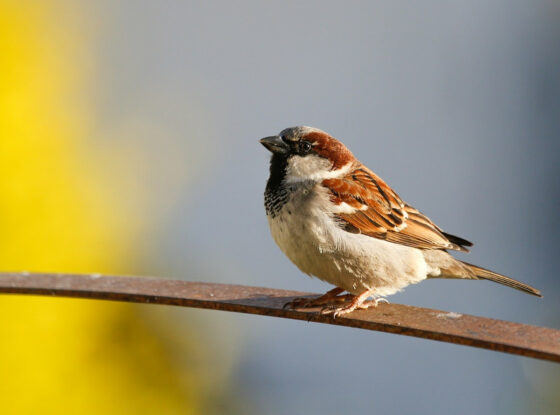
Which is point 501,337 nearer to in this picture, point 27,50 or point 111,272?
point 111,272

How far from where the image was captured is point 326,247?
2033 millimetres

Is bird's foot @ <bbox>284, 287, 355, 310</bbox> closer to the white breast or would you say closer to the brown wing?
the white breast

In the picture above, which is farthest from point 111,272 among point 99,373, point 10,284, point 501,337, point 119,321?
point 501,337

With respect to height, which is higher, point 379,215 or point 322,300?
point 379,215

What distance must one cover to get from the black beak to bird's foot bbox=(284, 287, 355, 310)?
426 mm

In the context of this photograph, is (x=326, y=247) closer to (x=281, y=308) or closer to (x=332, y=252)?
(x=332, y=252)

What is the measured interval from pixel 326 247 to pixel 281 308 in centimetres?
27

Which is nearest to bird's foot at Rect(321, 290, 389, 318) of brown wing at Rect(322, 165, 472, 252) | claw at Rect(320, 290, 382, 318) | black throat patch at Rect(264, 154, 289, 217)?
claw at Rect(320, 290, 382, 318)

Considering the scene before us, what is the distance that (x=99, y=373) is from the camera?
3.24 metres

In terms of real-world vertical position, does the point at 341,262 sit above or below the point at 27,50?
below

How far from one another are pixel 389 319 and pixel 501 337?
285 millimetres

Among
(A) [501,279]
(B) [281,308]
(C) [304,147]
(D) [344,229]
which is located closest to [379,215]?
(D) [344,229]

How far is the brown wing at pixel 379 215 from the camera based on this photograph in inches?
85.1

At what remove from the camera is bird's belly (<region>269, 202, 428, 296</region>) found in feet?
6.64
